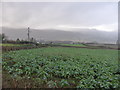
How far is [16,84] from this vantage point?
10.2 feet

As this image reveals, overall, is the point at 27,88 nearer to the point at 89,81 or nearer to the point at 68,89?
the point at 68,89

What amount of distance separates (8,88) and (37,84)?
0.89 m

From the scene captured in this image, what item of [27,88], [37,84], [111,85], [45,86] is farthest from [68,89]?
[111,85]

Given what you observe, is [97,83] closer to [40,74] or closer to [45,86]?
[45,86]

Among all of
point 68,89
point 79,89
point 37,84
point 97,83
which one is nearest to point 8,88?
point 37,84

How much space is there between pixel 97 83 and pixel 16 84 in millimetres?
2739

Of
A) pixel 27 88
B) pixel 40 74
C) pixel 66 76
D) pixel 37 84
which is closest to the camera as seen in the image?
pixel 27 88

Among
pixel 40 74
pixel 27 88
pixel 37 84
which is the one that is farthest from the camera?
pixel 40 74

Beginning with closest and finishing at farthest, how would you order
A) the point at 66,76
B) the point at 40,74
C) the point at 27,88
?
the point at 27,88 → the point at 40,74 → the point at 66,76

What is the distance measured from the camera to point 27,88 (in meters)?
2.96

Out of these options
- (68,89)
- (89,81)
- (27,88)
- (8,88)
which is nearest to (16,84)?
(8,88)

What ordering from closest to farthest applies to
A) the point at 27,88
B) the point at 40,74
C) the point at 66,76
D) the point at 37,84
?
the point at 27,88, the point at 37,84, the point at 40,74, the point at 66,76

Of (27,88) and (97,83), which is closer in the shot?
(27,88)

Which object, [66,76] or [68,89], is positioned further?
[66,76]
